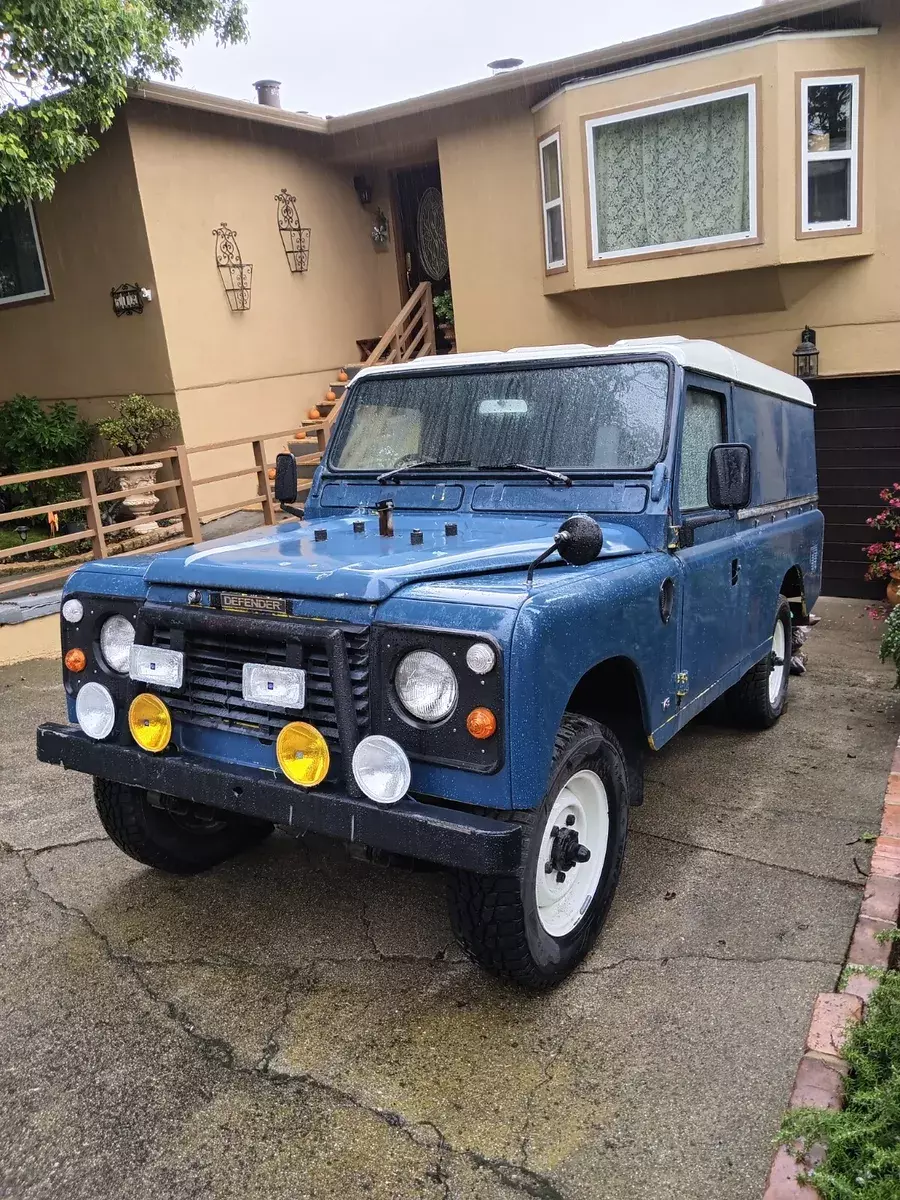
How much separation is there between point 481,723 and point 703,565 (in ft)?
5.83

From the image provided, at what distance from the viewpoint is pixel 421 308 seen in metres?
13.2

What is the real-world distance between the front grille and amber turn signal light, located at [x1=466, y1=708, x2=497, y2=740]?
33cm

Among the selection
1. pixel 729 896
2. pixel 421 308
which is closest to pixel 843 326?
pixel 421 308

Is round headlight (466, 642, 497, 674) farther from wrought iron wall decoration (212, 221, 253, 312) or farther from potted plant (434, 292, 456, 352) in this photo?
potted plant (434, 292, 456, 352)

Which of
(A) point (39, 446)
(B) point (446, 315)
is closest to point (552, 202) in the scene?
(B) point (446, 315)

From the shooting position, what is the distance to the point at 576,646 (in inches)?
112

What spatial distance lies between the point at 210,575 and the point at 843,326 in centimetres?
823

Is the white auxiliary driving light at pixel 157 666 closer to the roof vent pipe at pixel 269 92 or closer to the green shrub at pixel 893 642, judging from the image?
the green shrub at pixel 893 642

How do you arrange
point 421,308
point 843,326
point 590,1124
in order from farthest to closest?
point 421,308 → point 843,326 → point 590,1124

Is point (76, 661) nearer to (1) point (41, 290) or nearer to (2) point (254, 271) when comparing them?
(2) point (254, 271)

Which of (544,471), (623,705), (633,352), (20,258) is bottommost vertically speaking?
(623,705)

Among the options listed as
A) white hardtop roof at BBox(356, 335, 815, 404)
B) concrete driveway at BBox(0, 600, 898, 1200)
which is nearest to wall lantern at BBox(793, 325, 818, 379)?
white hardtop roof at BBox(356, 335, 815, 404)

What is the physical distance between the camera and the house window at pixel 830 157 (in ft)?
29.1

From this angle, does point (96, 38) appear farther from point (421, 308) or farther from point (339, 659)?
point (339, 659)
